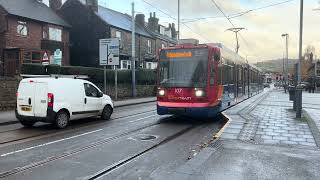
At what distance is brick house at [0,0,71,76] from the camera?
34.8 meters

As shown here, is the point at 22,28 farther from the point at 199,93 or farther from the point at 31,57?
the point at 199,93

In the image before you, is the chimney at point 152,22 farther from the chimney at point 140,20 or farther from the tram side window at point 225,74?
the tram side window at point 225,74

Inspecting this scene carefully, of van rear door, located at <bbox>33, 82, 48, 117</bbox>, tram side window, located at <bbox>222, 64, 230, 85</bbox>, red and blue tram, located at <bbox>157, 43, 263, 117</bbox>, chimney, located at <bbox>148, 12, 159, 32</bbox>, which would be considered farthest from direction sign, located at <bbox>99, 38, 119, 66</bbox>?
chimney, located at <bbox>148, 12, 159, 32</bbox>

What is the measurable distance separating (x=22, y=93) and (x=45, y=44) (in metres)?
26.1

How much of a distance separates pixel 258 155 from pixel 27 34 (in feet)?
106

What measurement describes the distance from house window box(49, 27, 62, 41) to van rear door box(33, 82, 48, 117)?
27.6 meters

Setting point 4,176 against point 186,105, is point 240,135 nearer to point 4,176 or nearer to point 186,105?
point 186,105

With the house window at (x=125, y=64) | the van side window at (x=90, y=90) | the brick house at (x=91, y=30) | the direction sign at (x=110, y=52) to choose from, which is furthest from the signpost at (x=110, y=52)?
the house window at (x=125, y=64)

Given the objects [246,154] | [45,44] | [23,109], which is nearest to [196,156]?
[246,154]

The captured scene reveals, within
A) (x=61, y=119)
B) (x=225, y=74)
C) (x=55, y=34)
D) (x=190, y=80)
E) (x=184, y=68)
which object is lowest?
(x=61, y=119)

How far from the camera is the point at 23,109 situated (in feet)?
46.1

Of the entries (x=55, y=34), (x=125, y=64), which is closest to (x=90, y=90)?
(x=55, y=34)

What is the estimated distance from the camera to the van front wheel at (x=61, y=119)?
13828 mm

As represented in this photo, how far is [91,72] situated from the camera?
3100cm
